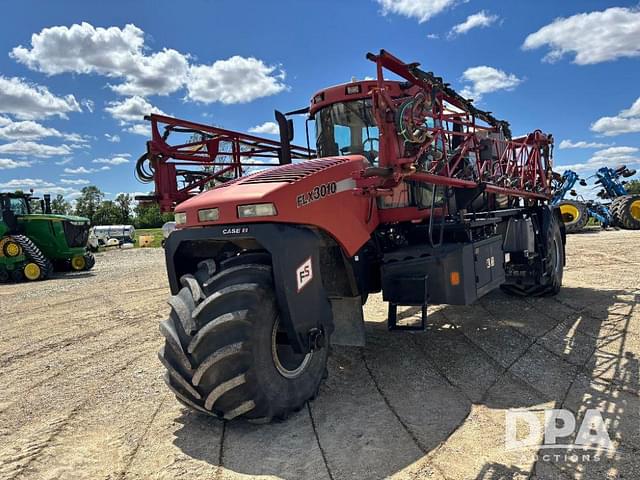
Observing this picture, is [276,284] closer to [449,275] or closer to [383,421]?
[383,421]

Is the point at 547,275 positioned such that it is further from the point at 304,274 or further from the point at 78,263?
the point at 78,263

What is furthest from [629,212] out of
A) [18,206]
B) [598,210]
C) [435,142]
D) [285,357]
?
[18,206]

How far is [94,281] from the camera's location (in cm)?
1306

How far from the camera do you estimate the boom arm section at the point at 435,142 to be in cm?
429

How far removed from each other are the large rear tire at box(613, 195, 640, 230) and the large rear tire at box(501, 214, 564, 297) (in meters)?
14.9

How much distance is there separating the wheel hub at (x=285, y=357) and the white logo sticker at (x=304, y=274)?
0.29 metres

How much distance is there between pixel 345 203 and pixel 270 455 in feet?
6.34

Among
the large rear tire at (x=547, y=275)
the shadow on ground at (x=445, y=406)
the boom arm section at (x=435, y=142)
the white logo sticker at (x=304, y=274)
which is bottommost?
the shadow on ground at (x=445, y=406)

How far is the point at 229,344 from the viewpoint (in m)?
3.06

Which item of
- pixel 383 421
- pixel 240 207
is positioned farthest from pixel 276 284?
pixel 383 421

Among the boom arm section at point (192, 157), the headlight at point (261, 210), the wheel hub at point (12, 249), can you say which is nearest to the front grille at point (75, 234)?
the wheel hub at point (12, 249)

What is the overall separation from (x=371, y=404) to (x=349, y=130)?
2.66 metres

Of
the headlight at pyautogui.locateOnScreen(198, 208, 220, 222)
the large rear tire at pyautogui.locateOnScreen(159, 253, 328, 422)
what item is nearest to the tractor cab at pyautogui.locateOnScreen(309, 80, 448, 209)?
the headlight at pyautogui.locateOnScreen(198, 208, 220, 222)

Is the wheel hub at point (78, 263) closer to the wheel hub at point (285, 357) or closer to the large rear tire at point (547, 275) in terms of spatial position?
the large rear tire at point (547, 275)
